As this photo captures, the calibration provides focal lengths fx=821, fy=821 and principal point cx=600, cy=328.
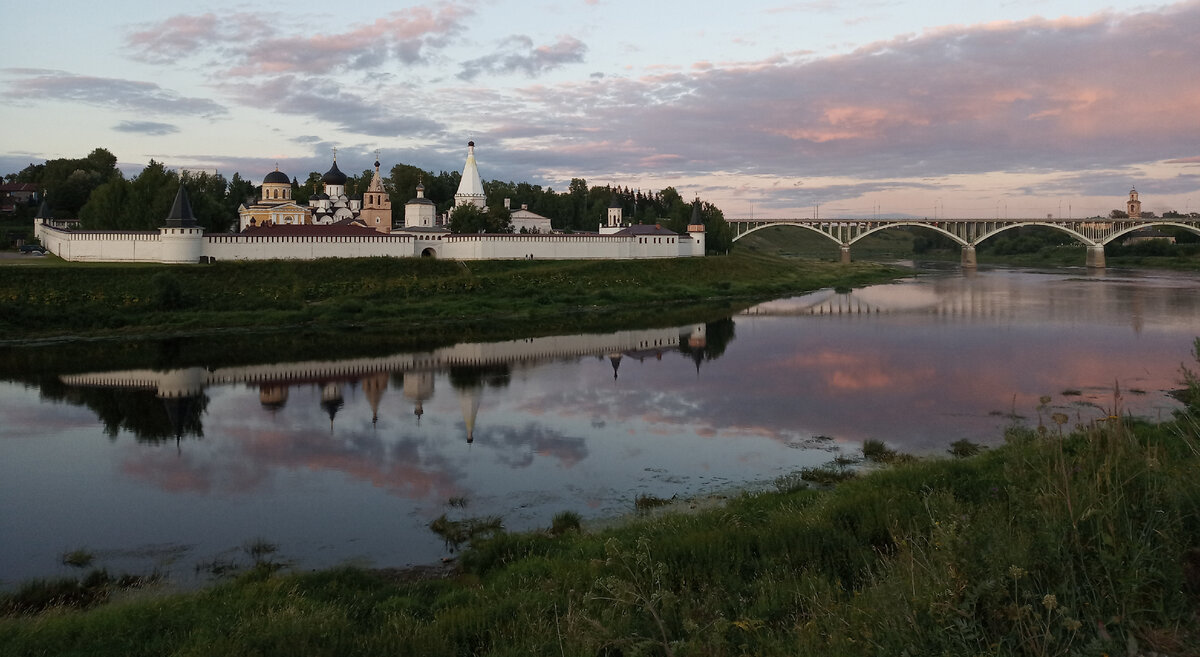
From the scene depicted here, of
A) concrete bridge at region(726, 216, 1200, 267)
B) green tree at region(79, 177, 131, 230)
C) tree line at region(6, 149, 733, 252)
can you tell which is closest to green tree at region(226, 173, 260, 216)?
tree line at region(6, 149, 733, 252)

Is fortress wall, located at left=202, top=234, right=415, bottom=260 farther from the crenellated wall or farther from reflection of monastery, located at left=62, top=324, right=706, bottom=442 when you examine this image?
reflection of monastery, located at left=62, top=324, right=706, bottom=442

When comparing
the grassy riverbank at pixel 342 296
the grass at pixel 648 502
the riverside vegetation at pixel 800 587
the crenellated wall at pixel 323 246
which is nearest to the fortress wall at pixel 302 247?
the crenellated wall at pixel 323 246

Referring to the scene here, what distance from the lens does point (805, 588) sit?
5867 millimetres

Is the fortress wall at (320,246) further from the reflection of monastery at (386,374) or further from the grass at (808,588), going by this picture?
the grass at (808,588)

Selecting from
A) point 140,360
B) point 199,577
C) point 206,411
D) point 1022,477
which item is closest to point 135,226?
point 140,360

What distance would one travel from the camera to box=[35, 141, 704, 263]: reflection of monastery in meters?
36.3

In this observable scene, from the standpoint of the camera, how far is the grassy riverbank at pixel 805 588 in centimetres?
389

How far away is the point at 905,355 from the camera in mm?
23188

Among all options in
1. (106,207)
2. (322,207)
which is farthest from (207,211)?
(322,207)

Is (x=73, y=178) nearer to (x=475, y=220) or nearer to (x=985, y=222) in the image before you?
(x=475, y=220)

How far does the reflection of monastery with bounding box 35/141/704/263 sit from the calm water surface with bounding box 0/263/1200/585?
55.6 feet

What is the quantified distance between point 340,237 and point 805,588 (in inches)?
1469

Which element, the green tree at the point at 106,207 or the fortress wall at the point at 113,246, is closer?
the fortress wall at the point at 113,246

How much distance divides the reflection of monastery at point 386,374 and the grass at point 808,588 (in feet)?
23.7
